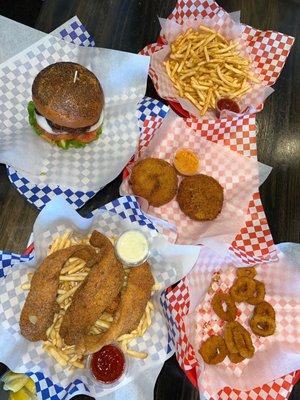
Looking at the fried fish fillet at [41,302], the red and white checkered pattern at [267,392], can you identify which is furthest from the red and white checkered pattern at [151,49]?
the red and white checkered pattern at [267,392]

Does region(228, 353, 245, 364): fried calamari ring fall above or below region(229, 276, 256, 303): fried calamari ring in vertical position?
below

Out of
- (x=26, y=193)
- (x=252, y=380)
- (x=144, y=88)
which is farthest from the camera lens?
(x=144, y=88)

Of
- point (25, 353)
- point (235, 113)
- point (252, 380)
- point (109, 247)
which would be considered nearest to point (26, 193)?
point (109, 247)

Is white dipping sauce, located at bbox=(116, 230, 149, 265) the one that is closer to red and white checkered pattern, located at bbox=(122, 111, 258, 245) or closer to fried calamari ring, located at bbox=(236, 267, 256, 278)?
red and white checkered pattern, located at bbox=(122, 111, 258, 245)

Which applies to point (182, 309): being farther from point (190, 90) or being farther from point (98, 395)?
point (190, 90)

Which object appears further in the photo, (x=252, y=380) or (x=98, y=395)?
(x=252, y=380)

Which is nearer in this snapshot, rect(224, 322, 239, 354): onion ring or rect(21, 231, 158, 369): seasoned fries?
rect(21, 231, 158, 369): seasoned fries

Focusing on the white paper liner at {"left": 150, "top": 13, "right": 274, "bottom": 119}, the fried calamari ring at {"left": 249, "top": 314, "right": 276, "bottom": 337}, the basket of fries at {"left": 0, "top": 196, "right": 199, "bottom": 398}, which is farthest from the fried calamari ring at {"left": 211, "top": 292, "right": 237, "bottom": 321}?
the white paper liner at {"left": 150, "top": 13, "right": 274, "bottom": 119}
